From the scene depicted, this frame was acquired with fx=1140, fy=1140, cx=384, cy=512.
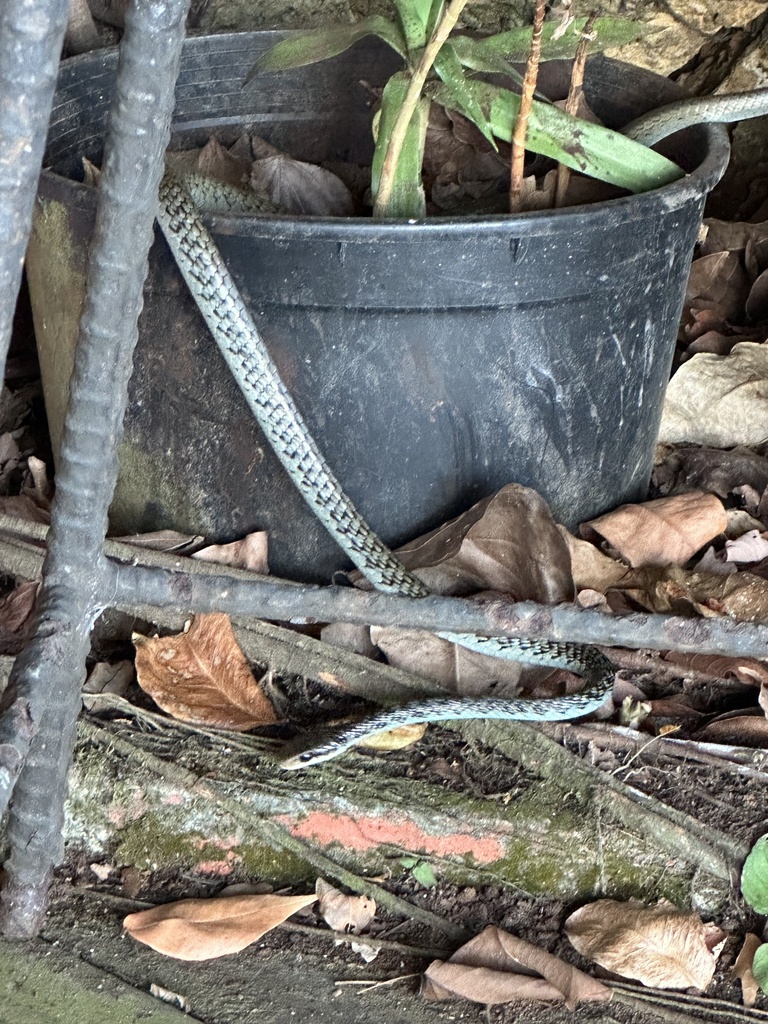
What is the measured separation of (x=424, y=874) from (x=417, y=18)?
1032 millimetres

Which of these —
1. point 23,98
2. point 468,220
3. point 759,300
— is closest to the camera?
point 23,98

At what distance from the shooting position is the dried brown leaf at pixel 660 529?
64.3 inches

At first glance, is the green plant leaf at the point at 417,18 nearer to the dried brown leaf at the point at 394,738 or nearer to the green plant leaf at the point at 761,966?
the dried brown leaf at the point at 394,738

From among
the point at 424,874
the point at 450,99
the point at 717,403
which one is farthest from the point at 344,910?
the point at 717,403

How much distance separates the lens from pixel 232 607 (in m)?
1.12

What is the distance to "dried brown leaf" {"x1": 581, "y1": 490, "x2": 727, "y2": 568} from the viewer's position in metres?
1.63

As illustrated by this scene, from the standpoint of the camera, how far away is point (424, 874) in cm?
130

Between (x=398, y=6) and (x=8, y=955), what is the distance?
1.19 m

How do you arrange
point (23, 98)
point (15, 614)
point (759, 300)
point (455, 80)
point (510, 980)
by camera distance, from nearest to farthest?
point (23, 98), point (510, 980), point (455, 80), point (15, 614), point (759, 300)

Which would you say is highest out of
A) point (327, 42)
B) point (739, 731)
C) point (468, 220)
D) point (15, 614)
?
point (327, 42)

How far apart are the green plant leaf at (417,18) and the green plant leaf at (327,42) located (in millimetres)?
15

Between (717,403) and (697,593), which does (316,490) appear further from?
(717,403)

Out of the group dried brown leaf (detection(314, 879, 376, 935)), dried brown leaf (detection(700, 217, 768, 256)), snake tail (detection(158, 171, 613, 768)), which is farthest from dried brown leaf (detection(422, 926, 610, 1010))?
dried brown leaf (detection(700, 217, 768, 256))

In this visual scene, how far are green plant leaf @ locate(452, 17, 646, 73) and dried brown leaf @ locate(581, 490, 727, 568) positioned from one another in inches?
24.9
